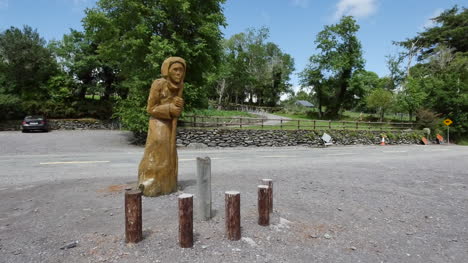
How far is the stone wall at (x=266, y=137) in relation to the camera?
17578mm

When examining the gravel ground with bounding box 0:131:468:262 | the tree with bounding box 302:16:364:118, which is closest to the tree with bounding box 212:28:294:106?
the tree with bounding box 302:16:364:118

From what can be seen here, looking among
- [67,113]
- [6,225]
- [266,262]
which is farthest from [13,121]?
[266,262]

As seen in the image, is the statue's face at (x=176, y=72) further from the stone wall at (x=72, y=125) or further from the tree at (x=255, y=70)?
the tree at (x=255, y=70)

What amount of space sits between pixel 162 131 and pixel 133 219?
2.42 m

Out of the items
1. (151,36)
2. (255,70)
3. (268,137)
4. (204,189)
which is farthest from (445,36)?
(204,189)

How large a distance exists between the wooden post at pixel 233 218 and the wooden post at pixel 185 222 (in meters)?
0.52

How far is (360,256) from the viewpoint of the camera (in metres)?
3.38

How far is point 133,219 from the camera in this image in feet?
11.6

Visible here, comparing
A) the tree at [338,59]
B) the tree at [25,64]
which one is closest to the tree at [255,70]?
the tree at [338,59]

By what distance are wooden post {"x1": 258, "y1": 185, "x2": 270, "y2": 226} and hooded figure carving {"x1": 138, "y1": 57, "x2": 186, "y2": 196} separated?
2.40m

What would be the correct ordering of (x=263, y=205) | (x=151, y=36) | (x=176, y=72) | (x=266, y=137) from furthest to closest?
(x=266, y=137), (x=151, y=36), (x=176, y=72), (x=263, y=205)

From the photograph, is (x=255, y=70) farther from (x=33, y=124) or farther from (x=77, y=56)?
(x=33, y=124)

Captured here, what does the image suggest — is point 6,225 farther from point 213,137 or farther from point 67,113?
point 67,113

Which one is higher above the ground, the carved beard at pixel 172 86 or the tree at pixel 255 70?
the tree at pixel 255 70
